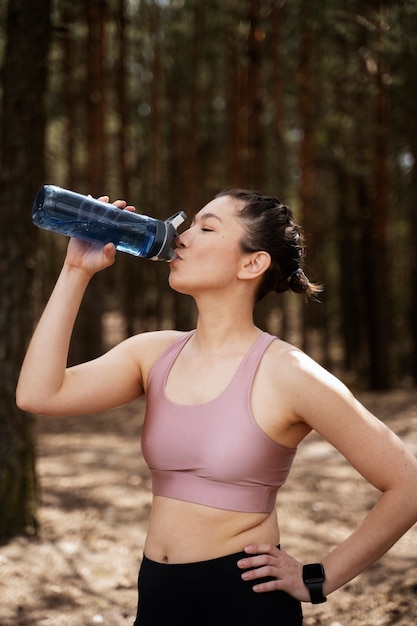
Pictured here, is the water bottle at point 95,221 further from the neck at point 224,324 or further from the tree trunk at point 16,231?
the tree trunk at point 16,231

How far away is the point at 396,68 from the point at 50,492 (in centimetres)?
732

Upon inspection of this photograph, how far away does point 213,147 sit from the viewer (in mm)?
19156

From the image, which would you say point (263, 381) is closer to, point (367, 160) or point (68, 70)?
point (68, 70)

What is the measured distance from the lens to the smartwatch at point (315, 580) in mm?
2168

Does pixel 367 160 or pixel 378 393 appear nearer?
pixel 378 393

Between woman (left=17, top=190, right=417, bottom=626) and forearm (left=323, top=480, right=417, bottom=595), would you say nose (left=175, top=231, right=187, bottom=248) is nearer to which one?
woman (left=17, top=190, right=417, bottom=626)

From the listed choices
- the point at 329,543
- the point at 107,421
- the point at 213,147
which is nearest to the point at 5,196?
the point at 329,543

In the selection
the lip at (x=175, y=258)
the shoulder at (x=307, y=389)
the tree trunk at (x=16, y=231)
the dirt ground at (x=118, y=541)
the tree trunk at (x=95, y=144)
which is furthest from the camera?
the tree trunk at (x=95, y=144)

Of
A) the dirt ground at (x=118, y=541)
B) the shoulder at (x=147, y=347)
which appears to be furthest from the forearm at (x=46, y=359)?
the dirt ground at (x=118, y=541)

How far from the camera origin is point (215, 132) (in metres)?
18.8

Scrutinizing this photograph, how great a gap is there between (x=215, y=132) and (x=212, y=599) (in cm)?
1747

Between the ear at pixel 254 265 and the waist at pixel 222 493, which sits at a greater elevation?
the ear at pixel 254 265

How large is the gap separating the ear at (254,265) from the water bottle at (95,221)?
0.73 feet

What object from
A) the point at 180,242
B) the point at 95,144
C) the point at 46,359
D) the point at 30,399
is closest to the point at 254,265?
the point at 180,242
